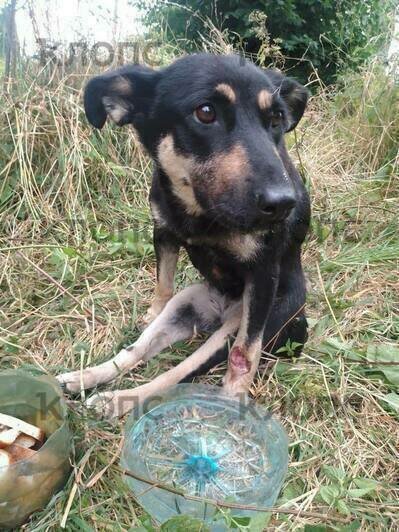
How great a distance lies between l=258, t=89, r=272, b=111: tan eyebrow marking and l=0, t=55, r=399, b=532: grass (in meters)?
1.20

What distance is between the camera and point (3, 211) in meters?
3.57

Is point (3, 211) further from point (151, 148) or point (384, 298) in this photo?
point (384, 298)

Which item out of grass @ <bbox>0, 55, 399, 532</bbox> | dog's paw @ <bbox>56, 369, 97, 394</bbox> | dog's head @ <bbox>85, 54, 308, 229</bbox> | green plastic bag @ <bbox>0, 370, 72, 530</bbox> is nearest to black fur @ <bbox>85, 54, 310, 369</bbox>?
dog's head @ <bbox>85, 54, 308, 229</bbox>

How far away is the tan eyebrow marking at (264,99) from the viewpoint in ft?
6.89

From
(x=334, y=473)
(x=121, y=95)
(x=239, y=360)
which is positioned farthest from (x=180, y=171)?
(x=334, y=473)

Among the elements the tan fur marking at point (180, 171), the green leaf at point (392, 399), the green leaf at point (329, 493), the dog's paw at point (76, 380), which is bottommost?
the green leaf at point (392, 399)

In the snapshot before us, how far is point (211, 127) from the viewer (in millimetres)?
2029

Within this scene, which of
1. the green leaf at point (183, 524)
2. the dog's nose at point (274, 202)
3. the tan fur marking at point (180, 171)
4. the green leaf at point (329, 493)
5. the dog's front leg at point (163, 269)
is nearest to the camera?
the green leaf at point (183, 524)

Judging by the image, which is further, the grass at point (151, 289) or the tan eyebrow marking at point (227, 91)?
the tan eyebrow marking at point (227, 91)

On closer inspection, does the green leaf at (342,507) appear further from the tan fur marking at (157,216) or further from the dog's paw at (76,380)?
the tan fur marking at (157,216)

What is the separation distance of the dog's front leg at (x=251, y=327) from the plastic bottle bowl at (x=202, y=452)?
10 centimetres

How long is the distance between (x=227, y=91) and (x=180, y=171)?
1.26ft

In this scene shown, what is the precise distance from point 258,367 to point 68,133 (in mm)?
2390

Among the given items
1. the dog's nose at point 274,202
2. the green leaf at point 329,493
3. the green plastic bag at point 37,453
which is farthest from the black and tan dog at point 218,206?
the green leaf at point 329,493
